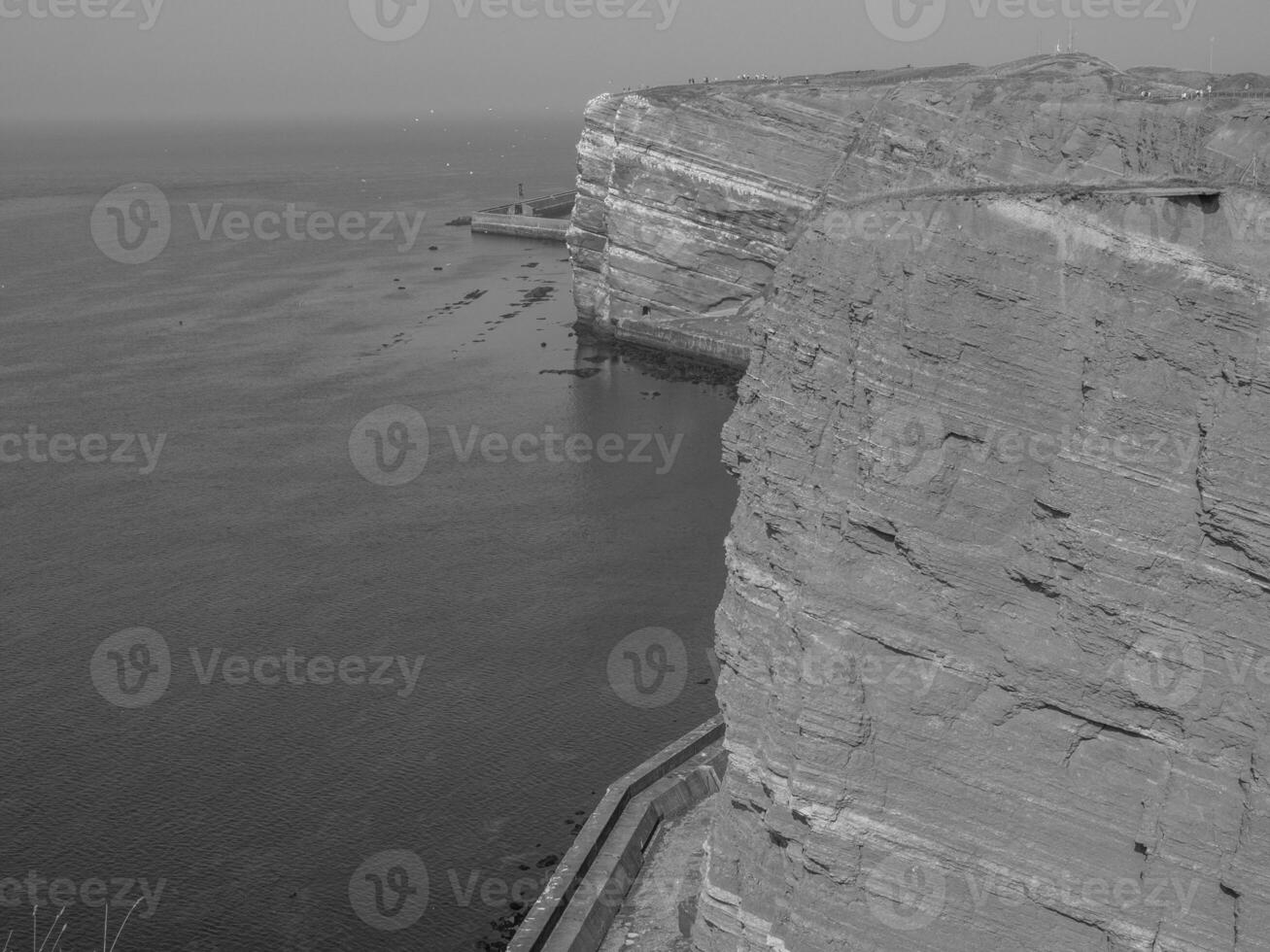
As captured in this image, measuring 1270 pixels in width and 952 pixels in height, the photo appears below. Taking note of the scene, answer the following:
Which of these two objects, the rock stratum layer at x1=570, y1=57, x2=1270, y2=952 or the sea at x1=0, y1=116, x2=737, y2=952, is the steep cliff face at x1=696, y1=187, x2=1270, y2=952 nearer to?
the rock stratum layer at x1=570, y1=57, x2=1270, y2=952

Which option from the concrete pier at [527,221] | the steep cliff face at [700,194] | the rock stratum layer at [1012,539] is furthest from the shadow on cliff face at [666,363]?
the rock stratum layer at [1012,539]

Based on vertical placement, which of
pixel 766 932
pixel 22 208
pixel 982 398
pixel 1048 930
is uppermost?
pixel 982 398

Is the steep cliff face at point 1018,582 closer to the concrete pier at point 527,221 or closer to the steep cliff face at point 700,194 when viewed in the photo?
the steep cliff face at point 700,194

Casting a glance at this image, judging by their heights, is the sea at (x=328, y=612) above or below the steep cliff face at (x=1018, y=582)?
below

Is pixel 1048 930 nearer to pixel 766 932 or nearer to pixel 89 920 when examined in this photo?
pixel 766 932

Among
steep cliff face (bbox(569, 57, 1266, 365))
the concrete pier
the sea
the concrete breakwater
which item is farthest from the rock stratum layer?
the concrete pier

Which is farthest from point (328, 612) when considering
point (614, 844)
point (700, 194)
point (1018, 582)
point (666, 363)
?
point (700, 194)

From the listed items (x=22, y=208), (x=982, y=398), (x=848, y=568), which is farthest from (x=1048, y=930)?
(x=22, y=208)
